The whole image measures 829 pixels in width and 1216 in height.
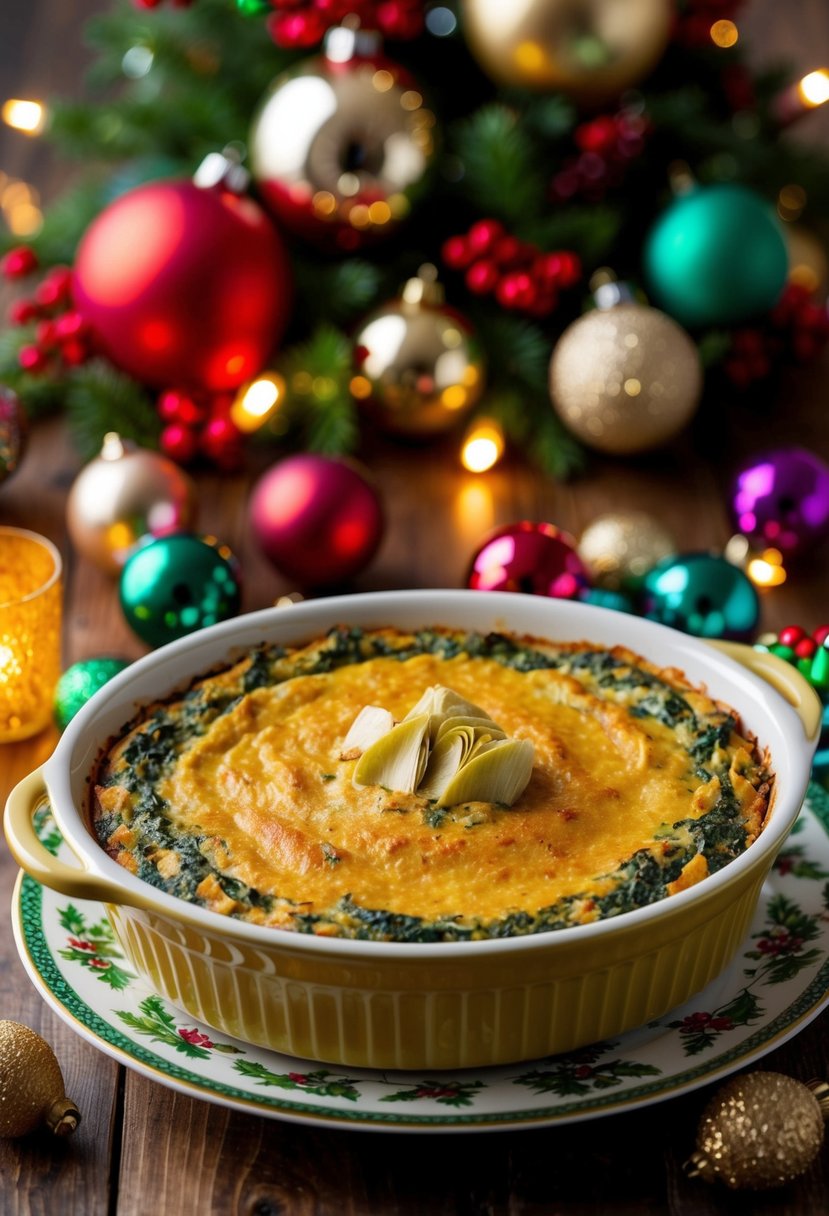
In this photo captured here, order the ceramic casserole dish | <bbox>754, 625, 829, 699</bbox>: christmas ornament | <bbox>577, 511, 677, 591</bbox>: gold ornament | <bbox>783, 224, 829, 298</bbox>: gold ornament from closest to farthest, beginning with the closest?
the ceramic casserole dish < <bbox>754, 625, 829, 699</bbox>: christmas ornament < <bbox>577, 511, 677, 591</bbox>: gold ornament < <bbox>783, 224, 829, 298</bbox>: gold ornament

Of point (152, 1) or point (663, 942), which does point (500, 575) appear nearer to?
point (663, 942)

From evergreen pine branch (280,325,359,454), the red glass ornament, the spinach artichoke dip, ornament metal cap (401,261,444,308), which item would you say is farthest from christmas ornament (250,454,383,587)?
the red glass ornament

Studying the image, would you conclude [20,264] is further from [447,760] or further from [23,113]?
[447,760]

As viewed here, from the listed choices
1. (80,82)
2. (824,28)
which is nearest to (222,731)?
(80,82)

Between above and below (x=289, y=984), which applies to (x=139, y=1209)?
below

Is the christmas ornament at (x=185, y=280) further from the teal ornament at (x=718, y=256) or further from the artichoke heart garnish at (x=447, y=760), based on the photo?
the artichoke heart garnish at (x=447, y=760)

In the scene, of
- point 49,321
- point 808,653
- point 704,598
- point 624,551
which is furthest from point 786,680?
point 49,321

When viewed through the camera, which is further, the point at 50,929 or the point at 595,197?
the point at 595,197

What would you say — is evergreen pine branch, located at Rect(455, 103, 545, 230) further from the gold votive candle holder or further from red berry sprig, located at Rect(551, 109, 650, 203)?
the gold votive candle holder
